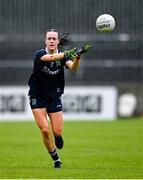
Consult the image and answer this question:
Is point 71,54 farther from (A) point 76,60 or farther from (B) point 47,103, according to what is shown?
(B) point 47,103

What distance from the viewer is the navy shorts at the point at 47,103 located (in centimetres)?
1295

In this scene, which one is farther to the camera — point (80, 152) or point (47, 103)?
point (80, 152)

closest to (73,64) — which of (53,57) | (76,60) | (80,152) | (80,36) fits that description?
(76,60)

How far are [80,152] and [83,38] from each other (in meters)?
11.4

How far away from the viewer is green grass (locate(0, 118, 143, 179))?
12.1 metres

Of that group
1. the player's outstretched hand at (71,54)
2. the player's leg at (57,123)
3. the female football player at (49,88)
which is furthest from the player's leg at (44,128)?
the player's outstretched hand at (71,54)

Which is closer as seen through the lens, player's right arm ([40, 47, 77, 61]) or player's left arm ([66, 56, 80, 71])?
player's right arm ([40, 47, 77, 61])

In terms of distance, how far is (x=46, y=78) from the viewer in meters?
13.0

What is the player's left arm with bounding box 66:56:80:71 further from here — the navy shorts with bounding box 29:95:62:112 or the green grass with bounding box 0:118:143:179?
the green grass with bounding box 0:118:143:179

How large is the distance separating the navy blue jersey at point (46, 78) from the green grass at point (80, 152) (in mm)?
1198

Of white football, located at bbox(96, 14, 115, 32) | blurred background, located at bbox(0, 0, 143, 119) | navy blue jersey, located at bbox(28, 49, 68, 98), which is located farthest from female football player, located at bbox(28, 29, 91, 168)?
blurred background, located at bbox(0, 0, 143, 119)

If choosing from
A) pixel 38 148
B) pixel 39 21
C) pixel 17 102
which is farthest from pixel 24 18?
pixel 38 148

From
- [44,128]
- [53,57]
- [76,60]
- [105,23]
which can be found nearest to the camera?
[76,60]

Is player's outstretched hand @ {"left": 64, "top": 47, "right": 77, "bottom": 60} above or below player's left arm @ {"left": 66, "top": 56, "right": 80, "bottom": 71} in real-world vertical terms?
above
